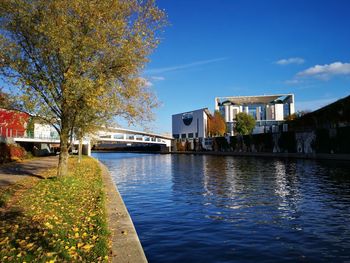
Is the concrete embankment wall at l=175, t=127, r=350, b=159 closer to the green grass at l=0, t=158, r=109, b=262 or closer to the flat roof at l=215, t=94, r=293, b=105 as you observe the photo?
the green grass at l=0, t=158, r=109, b=262

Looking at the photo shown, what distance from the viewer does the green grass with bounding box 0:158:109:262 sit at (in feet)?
22.7

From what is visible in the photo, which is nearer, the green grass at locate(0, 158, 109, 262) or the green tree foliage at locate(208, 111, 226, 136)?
the green grass at locate(0, 158, 109, 262)

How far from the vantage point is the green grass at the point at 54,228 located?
6906 millimetres

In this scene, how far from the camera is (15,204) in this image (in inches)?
488

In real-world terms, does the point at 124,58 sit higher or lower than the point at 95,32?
lower

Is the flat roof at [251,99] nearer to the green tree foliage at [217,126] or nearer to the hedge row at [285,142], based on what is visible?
the green tree foliage at [217,126]

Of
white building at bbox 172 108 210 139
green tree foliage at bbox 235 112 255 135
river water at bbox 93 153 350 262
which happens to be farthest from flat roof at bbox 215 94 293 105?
river water at bbox 93 153 350 262

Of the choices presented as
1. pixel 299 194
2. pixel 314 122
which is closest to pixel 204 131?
pixel 314 122

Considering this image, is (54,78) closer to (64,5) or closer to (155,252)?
(64,5)

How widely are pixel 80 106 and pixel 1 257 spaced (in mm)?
11553

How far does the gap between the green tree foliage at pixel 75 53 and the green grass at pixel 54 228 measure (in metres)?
4.66

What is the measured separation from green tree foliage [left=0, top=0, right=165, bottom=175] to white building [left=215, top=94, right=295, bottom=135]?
148202mm

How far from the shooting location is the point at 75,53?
1653 cm

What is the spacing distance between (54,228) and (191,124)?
151 m
